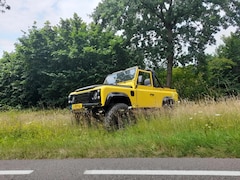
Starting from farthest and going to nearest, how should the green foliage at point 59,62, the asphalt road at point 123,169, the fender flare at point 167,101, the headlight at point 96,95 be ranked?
1. the green foliage at point 59,62
2. the fender flare at point 167,101
3. the headlight at point 96,95
4. the asphalt road at point 123,169

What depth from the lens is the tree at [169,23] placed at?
73.9 ft

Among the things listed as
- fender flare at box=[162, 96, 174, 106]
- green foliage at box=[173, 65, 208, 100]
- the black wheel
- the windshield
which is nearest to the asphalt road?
the black wheel

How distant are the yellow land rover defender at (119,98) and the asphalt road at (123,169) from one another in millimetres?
3178

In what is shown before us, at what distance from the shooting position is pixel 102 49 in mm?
20297

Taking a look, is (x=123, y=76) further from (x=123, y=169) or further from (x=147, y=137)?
(x=123, y=169)

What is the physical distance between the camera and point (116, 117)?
7840 mm

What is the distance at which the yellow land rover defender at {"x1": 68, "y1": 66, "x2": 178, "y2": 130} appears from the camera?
785 cm

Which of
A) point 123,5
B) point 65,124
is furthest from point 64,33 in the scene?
point 65,124

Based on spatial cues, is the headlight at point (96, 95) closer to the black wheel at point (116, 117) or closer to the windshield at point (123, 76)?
the black wheel at point (116, 117)

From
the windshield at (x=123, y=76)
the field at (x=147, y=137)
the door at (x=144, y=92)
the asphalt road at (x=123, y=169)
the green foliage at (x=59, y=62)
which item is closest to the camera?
the asphalt road at (x=123, y=169)

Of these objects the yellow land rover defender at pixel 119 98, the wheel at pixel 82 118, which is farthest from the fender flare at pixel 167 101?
the wheel at pixel 82 118

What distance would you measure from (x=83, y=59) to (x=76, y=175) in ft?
53.8

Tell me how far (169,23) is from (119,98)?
662 inches

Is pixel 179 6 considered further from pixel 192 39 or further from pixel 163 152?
pixel 163 152
